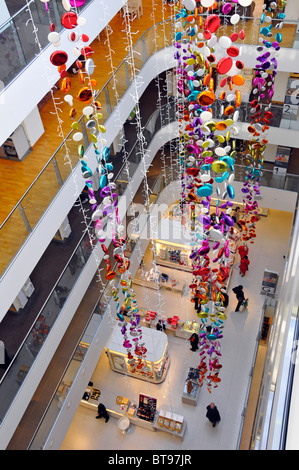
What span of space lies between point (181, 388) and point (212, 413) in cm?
114

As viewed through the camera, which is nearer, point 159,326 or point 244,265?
point 159,326

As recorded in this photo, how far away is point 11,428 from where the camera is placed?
6.53 metres

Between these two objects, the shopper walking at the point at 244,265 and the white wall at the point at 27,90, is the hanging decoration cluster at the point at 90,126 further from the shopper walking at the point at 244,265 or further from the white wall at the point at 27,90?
the shopper walking at the point at 244,265

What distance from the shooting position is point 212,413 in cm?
900

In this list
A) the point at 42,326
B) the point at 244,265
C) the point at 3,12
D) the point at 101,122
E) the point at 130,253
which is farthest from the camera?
the point at 244,265

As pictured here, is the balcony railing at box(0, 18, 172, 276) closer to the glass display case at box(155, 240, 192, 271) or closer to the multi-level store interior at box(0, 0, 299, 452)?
the multi-level store interior at box(0, 0, 299, 452)

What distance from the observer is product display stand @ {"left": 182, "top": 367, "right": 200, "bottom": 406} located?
31.3 ft

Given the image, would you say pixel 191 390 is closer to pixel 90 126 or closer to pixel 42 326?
pixel 42 326

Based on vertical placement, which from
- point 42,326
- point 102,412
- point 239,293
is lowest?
point 42,326

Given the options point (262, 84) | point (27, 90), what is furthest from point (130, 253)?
point (27, 90)

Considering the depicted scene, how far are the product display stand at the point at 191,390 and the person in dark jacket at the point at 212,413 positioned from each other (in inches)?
19.2

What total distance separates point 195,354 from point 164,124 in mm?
5389
